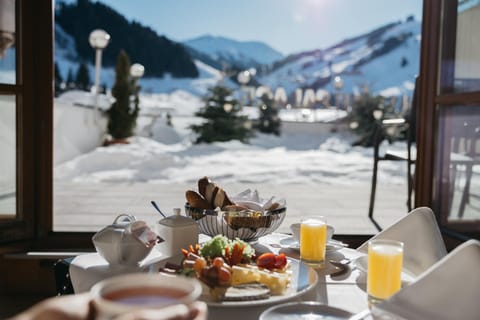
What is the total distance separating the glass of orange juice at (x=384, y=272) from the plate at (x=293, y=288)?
0.09 metres

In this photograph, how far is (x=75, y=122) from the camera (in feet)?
24.3

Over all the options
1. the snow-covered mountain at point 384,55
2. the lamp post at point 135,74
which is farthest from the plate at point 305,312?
the snow-covered mountain at point 384,55

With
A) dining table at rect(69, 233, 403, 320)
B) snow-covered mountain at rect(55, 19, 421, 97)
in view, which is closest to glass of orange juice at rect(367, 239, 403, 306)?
dining table at rect(69, 233, 403, 320)

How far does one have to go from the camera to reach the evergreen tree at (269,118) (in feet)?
36.8

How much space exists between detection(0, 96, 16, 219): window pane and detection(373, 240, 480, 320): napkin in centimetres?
178

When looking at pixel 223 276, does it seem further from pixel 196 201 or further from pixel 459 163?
pixel 459 163

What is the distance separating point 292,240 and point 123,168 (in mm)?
4956

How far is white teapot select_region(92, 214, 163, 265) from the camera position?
0.86m

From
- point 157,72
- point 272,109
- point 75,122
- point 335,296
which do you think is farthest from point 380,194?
point 157,72

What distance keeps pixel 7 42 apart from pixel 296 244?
1554 mm

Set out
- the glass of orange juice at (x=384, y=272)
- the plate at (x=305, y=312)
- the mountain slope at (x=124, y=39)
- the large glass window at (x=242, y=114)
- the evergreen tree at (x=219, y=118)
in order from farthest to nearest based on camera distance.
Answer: the mountain slope at (x=124, y=39), the evergreen tree at (x=219, y=118), the large glass window at (x=242, y=114), the glass of orange juice at (x=384, y=272), the plate at (x=305, y=312)

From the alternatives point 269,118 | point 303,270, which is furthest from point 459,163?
point 269,118

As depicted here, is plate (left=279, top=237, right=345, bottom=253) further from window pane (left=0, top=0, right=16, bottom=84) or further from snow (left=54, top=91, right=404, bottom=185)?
snow (left=54, top=91, right=404, bottom=185)

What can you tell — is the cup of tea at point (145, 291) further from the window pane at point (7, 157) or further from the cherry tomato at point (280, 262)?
the window pane at point (7, 157)
